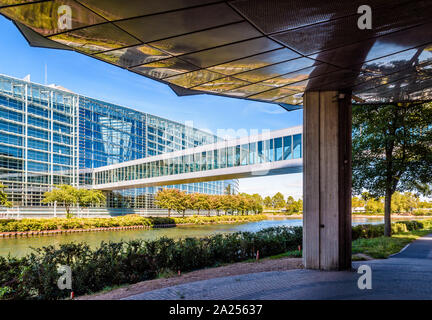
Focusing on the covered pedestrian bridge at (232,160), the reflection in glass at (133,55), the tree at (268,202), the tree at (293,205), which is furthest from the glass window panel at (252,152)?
the tree at (268,202)

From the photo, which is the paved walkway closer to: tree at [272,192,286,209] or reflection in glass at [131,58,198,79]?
reflection in glass at [131,58,198,79]

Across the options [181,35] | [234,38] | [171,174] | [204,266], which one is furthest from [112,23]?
[171,174]

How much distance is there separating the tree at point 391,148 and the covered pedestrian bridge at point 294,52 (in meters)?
8.05

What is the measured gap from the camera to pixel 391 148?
1873 cm

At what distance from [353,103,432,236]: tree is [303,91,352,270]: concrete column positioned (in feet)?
35.1

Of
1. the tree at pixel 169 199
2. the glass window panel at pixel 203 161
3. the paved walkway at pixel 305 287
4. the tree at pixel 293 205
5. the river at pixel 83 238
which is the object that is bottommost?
the tree at pixel 293 205

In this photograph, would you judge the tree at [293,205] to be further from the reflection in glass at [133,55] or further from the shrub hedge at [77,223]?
the reflection in glass at [133,55]

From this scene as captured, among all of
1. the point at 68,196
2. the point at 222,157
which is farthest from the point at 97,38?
the point at 68,196

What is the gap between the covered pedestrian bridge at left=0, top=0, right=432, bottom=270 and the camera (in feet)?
14.6

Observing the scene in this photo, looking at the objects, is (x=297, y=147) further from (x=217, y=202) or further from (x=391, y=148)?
(x=217, y=202)

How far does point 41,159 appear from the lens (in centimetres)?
5969

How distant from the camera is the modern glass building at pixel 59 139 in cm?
5512

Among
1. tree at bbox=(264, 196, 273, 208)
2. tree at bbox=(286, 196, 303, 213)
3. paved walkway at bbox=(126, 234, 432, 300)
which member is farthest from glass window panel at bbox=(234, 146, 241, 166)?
tree at bbox=(264, 196, 273, 208)
